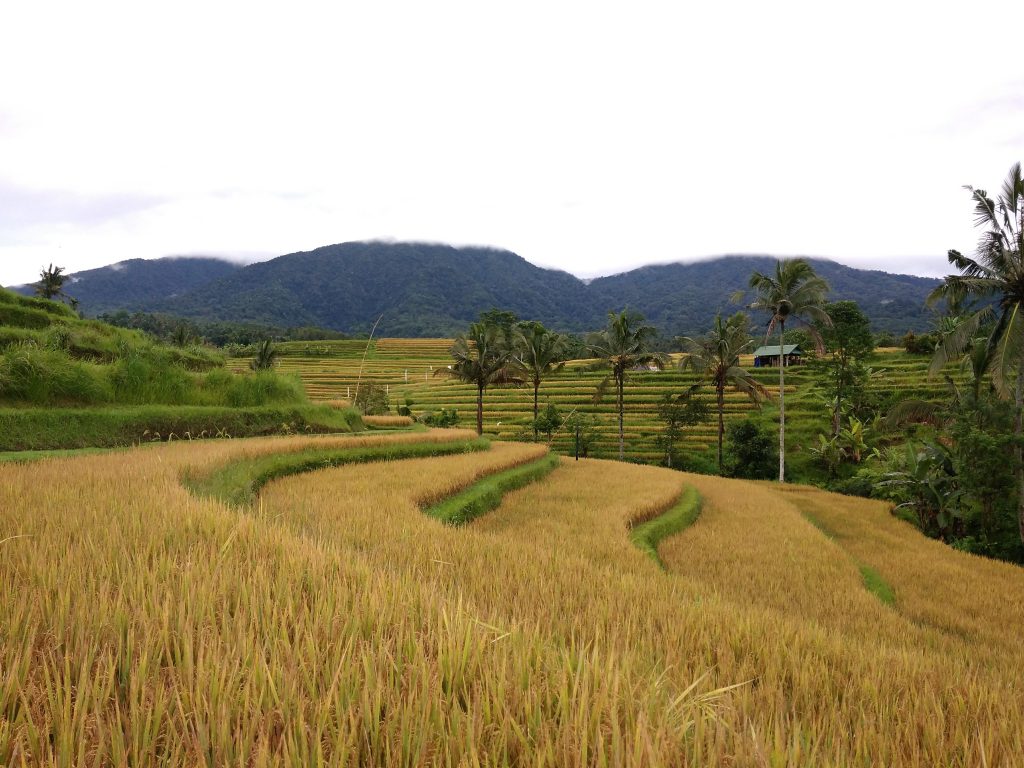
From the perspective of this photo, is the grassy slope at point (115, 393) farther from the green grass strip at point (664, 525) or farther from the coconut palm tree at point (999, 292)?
the coconut palm tree at point (999, 292)

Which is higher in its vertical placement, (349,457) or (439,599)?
(439,599)

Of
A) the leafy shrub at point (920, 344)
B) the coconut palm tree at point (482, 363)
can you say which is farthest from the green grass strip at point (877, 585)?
the leafy shrub at point (920, 344)

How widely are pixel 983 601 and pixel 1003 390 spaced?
7.05 m

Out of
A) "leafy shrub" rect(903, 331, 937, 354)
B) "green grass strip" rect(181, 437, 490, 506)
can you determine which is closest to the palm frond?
"green grass strip" rect(181, 437, 490, 506)

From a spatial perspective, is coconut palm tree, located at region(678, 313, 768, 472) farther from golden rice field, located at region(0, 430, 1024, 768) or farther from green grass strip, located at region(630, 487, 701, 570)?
golden rice field, located at region(0, 430, 1024, 768)

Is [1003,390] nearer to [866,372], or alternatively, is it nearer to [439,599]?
[439,599]

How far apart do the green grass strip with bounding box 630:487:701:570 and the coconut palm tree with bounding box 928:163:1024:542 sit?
811cm

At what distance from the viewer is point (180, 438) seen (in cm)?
1273

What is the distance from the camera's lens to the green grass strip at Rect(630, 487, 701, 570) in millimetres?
9227

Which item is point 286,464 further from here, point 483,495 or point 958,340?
point 958,340

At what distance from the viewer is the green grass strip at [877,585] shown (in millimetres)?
9149

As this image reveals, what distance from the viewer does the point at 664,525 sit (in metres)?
11.1

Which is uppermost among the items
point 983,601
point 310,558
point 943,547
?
point 310,558

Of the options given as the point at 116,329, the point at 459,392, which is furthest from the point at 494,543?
the point at 459,392
